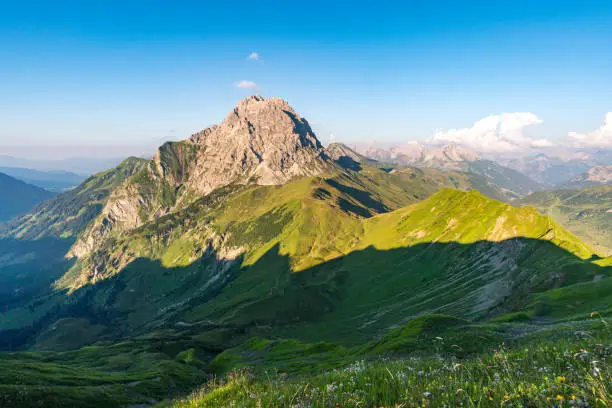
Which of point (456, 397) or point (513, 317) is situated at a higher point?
point (456, 397)

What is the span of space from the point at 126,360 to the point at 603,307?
168m

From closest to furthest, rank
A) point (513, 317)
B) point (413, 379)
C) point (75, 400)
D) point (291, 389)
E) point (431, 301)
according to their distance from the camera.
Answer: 1. point (413, 379)
2. point (291, 389)
3. point (75, 400)
4. point (513, 317)
5. point (431, 301)

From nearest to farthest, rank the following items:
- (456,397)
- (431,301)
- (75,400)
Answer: (456,397) < (75,400) < (431,301)

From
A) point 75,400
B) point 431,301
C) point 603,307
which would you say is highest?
point 603,307

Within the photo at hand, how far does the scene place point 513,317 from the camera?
278 ft

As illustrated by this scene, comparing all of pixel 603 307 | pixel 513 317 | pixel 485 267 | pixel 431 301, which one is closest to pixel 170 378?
pixel 513 317

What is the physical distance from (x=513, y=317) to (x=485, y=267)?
4826 inches

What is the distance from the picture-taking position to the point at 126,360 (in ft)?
459

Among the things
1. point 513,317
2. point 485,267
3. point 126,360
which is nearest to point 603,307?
point 513,317

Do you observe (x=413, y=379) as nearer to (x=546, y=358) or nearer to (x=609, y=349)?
(x=546, y=358)

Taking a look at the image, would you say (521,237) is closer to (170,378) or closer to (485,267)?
→ (485,267)

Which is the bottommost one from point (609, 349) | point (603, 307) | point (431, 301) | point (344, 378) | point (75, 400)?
point (431, 301)

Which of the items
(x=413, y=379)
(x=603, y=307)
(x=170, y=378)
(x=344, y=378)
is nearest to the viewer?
(x=413, y=379)

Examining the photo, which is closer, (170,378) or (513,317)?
(513,317)
